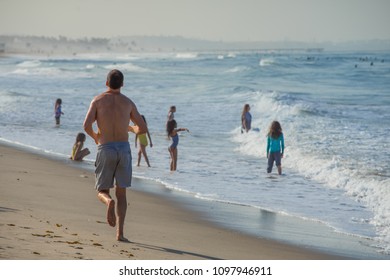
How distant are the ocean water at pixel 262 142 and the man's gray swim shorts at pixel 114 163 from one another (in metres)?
2.89

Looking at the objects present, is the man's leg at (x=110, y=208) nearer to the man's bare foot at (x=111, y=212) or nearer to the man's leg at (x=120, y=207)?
the man's bare foot at (x=111, y=212)

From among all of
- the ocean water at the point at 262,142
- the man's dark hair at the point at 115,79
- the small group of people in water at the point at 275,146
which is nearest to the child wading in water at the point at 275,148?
the small group of people in water at the point at 275,146

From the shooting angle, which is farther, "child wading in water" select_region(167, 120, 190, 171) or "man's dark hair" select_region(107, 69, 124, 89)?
"child wading in water" select_region(167, 120, 190, 171)

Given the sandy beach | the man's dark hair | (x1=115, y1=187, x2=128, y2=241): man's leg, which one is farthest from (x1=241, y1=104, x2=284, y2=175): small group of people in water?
the man's dark hair

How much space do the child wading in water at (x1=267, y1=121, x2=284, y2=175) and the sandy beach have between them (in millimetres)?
3165

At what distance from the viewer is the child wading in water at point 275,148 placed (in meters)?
12.7

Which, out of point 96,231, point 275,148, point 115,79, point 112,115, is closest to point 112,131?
point 112,115

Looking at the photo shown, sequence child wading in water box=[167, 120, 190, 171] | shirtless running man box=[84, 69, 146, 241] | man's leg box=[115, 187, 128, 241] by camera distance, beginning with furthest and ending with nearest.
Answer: child wading in water box=[167, 120, 190, 171] → man's leg box=[115, 187, 128, 241] → shirtless running man box=[84, 69, 146, 241]

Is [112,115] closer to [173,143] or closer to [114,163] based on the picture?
[114,163]

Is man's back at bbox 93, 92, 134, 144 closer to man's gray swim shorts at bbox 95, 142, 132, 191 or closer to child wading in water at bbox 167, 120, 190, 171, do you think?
man's gray swim shorts at bbox 95, 142, 132, 191

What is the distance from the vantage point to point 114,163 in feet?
19.9

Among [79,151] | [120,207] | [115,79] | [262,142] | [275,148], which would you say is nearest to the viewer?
[115,79]

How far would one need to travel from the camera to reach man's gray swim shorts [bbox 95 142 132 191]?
19.9ft

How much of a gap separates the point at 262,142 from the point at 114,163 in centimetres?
1076
